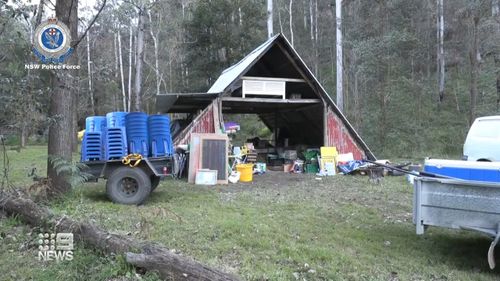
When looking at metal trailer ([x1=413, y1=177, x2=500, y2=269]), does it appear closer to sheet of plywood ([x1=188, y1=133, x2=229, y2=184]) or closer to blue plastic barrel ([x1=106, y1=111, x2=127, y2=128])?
blue plastic barrel ([x1=106, y1=111, x2=127, y2=128])

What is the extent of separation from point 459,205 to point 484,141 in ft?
21.1

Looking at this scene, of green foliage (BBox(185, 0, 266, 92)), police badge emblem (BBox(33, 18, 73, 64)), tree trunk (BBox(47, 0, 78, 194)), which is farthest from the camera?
green foliage (BBox(185, 0, 266, 92))

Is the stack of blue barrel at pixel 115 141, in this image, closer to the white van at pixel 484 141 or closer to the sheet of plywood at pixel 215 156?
the sheet of plywood at pixel 215 156

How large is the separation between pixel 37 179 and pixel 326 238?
4969 mm

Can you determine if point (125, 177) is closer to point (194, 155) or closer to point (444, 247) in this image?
point (194, 155)

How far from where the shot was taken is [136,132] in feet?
27.3

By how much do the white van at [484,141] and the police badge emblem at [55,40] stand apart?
953 cm

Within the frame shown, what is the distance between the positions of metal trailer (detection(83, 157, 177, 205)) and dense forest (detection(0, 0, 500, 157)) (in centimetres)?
380

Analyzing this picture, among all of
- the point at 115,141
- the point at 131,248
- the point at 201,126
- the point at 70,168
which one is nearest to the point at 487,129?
the point at 201,126

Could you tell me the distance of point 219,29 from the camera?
24750 mm

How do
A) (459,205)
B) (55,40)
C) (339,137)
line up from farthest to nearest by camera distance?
(339,137)
(55,40)
(459,205)

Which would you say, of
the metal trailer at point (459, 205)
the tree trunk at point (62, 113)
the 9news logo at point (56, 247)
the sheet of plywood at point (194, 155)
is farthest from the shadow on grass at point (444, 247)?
the sheet of plywood at point (194, 155)

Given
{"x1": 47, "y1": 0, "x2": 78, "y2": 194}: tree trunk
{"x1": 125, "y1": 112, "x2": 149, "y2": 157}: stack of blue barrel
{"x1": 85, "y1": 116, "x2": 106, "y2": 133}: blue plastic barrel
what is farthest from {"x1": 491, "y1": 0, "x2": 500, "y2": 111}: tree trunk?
{"x1": 47, "y1": 0, "x2": 78, "y2": 194}: tree trunk

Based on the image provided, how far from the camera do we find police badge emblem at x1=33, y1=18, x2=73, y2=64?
682 cm
